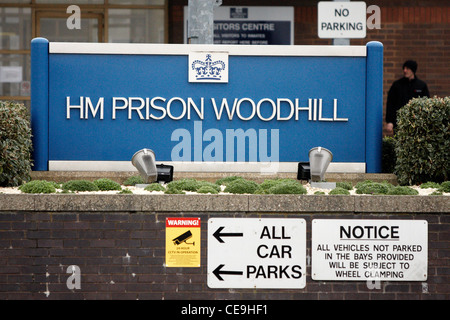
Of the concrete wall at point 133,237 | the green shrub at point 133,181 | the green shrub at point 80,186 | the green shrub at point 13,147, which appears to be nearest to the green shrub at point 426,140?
the concrete wall at point 133,237

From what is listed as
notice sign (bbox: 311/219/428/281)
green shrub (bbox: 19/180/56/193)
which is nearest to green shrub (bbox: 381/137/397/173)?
notice sign (bbox: 311/219/428/281)

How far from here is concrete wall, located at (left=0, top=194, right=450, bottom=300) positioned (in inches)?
212

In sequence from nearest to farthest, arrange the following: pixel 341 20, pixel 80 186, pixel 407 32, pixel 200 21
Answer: pixel 80 186 → pixel 200 21 → pixel 341 20 → pixel 407 32

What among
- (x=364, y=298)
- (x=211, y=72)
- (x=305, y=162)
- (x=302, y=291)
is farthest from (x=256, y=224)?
(x=211, y=72)

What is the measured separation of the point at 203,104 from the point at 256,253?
2054mm

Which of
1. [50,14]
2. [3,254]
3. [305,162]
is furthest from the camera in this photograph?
[50,14]

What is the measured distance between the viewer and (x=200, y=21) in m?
7.17

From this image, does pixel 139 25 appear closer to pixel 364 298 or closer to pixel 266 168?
pixel 266 168

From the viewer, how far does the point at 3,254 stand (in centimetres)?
538

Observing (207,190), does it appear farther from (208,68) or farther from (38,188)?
(208,68)

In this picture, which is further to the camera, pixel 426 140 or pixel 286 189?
pixel 426 140

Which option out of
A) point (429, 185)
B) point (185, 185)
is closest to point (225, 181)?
point (185, 185)

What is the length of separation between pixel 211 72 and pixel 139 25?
5.76 m

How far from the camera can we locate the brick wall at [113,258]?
5383 millimetres
